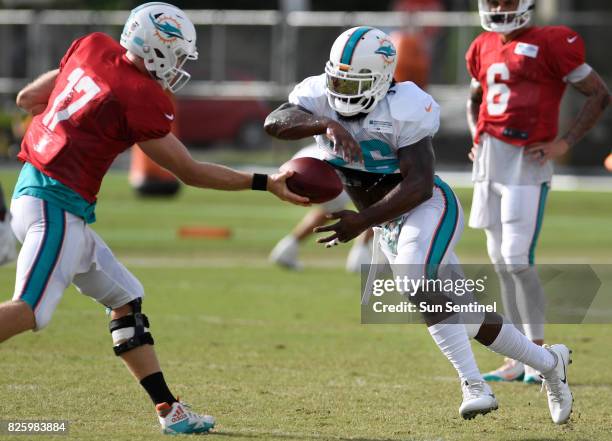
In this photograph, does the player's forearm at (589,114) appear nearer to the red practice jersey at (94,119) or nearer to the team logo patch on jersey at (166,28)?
the team logo patch on jersey at (166,28)

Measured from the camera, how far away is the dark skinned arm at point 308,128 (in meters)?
5.06

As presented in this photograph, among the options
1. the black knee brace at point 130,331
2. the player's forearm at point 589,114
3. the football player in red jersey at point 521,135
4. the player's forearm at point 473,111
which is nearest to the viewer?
the black knee brace at point 130,331

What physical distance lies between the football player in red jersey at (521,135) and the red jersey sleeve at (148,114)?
236cm

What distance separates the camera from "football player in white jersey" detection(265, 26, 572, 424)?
5.00 m

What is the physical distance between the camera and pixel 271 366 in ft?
20.9

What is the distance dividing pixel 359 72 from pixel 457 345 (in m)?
1.25

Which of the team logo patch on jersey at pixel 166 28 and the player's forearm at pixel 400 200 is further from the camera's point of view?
the player's forearm at pixel 400 200

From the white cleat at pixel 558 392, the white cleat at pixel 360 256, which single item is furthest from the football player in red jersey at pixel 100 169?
the white cleat at pixel 360 256

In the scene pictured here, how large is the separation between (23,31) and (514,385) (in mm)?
17528

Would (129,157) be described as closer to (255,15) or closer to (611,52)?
(255,15)

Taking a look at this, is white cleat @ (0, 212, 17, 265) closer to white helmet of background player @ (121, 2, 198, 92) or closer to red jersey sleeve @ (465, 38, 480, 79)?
white helmet of background player @ (121, 2, 198, 92)

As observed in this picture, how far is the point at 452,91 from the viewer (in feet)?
67.3

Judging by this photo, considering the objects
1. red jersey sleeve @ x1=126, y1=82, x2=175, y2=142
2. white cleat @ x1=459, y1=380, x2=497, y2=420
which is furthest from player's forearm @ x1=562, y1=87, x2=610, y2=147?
red jersey sleeve @ x1=126, y1=82, x2=175, y2=142

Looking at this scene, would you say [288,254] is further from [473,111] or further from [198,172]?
[198,172]
